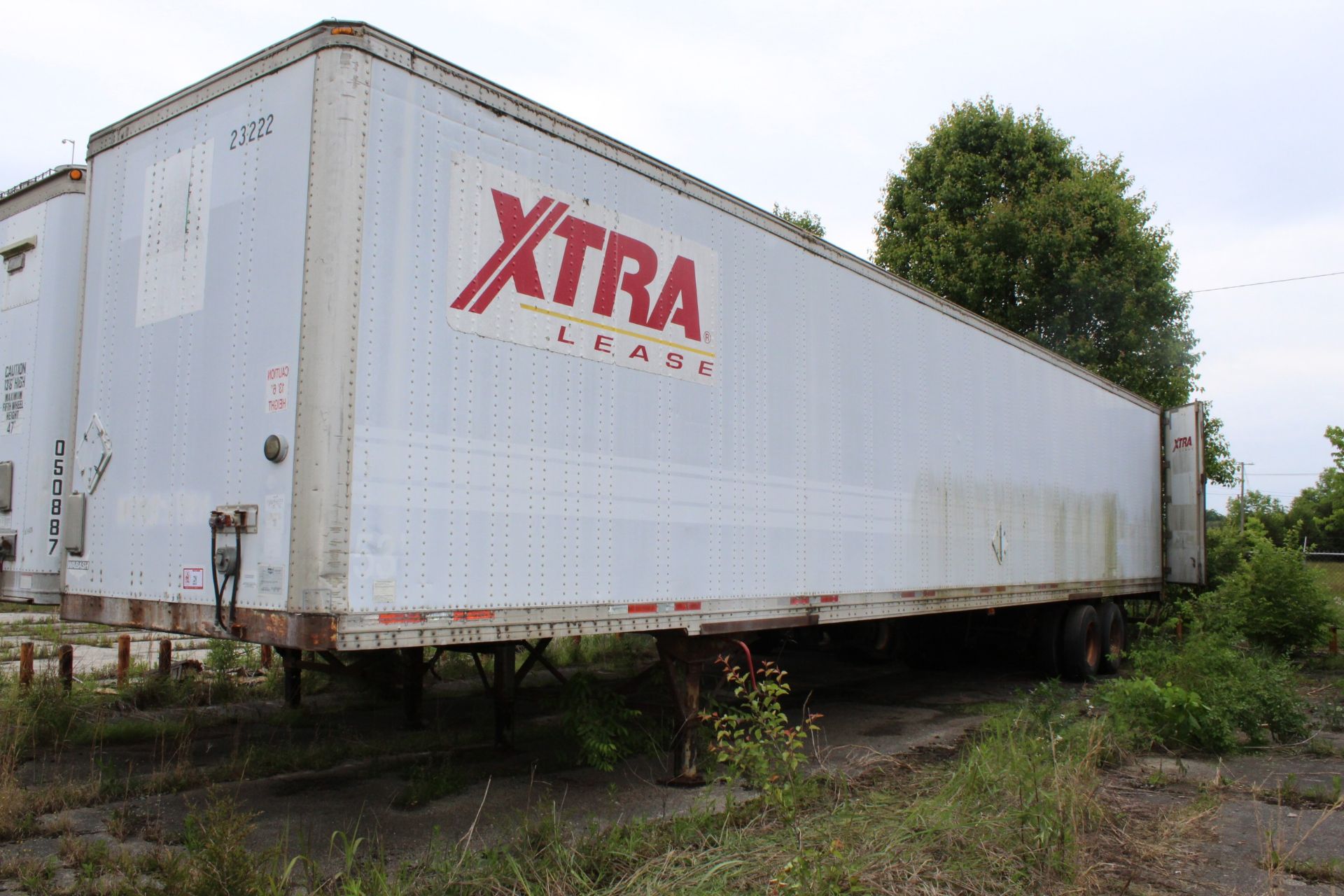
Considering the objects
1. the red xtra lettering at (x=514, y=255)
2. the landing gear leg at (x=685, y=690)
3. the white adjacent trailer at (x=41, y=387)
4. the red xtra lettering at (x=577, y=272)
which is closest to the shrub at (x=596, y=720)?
the landing gear leg at (x=685, y=690)

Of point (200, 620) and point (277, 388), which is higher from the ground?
point (277, 388)

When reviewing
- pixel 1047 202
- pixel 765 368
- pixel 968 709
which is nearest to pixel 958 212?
pixel 1047 202

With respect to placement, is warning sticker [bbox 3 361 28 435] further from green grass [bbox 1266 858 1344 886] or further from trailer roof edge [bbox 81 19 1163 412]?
green grass [bbox 1266 858 1344 886]

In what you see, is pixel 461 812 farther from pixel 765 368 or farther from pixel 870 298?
pixel 870 298

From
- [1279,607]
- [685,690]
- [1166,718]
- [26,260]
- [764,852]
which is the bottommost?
[764,852]

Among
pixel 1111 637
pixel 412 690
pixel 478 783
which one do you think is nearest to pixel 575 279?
pixel 478 783

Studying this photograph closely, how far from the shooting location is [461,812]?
6.39 metres

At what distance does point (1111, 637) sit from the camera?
47.3 ft

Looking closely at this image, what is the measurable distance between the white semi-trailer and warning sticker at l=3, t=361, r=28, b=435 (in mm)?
719

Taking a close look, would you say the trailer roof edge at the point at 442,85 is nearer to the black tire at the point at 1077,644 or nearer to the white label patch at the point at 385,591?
the white label patch at the point at 385,591

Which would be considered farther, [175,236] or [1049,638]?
[1049,638]

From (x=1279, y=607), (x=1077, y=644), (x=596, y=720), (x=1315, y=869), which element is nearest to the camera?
(x=1315, y=869)

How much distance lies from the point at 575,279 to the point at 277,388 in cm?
184

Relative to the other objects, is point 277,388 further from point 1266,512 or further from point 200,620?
point 1266,512
